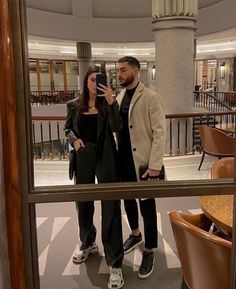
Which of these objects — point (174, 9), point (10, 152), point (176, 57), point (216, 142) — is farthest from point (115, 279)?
point (174, 9)

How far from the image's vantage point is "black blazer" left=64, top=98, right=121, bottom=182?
2.05m

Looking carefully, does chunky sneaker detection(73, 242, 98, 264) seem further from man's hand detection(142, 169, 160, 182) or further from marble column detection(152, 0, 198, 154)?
marble column detection(152, 0, 198, 154)

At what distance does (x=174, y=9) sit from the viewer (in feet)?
17.4

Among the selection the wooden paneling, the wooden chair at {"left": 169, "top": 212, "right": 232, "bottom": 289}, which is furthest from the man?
the wooden paneling

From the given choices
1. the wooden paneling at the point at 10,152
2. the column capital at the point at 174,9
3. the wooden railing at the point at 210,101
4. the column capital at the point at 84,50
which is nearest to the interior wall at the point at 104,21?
the column capital at the point at 84,50

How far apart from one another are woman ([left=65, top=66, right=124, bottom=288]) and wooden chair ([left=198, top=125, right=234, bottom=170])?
249 cm

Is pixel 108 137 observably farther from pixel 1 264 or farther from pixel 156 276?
pixel 1 264

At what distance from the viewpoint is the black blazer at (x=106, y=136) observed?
80.8 inches

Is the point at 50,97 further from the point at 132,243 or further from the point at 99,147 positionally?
the point at 99,147

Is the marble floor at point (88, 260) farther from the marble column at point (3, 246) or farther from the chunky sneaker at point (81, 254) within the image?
the marble column at point (3, 246)

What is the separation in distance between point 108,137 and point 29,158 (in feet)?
3.64

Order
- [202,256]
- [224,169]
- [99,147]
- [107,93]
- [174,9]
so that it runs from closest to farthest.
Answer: [202,256] < [107,93] < [99,147] < [224,169] < [174,9]

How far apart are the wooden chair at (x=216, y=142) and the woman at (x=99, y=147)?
2492 millimetres

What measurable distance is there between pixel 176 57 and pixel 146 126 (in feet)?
11.8
